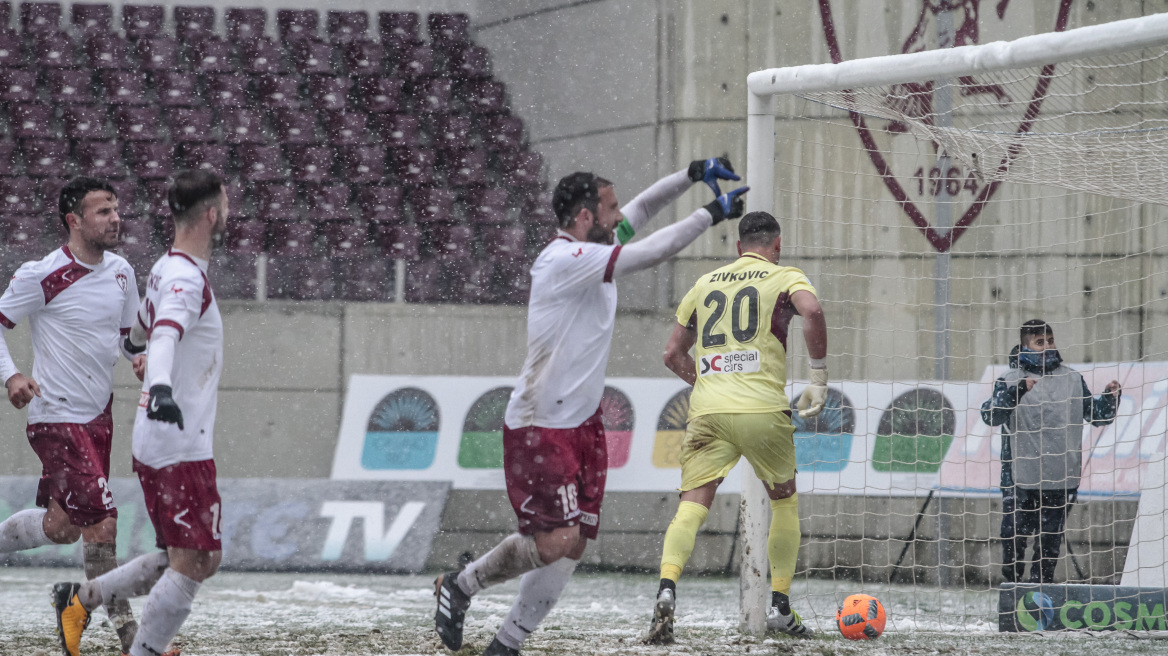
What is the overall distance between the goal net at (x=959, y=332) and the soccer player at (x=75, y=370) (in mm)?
3699

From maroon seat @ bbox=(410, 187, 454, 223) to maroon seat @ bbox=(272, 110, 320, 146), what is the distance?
110 centimetres

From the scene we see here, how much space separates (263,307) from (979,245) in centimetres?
511

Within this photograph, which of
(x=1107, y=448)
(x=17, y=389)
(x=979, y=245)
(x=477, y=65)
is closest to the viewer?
(x=17, y=389)

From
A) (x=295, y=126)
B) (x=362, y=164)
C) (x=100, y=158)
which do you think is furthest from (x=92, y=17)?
(x=362, y=164)

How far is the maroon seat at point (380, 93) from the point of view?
34.7 feet

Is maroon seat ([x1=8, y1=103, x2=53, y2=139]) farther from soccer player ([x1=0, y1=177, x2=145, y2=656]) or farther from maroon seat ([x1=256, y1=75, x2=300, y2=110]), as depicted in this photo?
soccer player ([x1=0, y1=177, x2=145, y2=656])

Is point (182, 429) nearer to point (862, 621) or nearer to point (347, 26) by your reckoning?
point (862, 621)

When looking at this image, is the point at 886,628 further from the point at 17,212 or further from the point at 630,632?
the point at 17,212

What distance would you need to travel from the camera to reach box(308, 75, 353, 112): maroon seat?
1055cm

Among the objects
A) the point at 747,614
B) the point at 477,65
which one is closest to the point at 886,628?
the point at 747,614

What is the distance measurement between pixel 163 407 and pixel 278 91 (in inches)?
308

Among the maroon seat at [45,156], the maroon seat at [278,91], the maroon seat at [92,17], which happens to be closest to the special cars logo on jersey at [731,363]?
the maroon seat at [278,91]

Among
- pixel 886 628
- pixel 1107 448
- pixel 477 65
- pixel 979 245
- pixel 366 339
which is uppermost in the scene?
pixel 477 65

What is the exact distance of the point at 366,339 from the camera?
28.2ft
